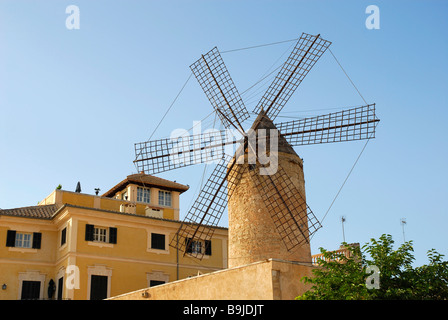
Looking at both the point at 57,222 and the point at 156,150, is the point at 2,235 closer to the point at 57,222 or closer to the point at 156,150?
the point at 57,222

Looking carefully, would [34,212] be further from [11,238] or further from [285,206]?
[285,206]

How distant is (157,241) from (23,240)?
6.48m

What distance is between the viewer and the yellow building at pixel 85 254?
2691cm

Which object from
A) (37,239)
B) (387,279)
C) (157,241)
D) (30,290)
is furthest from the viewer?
(157,241)

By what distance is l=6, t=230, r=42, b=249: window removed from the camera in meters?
27.9

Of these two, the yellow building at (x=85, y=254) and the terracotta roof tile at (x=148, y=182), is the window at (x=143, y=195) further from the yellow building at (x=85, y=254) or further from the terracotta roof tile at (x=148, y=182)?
the yellow building at (x=85, y=254)

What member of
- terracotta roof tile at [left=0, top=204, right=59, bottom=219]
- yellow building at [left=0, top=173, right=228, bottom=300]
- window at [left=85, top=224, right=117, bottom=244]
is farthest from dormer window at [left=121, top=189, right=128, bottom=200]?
window at [left=85, top=224, right=117, bottom=244]

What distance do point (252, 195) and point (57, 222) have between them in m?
12.8

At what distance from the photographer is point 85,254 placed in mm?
27031

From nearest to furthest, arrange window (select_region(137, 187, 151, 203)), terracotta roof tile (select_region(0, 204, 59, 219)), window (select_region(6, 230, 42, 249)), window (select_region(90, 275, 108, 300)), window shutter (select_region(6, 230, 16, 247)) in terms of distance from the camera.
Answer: window (select_region(90, 275, 108, 300)) < window shutter (select_region(6, 230, 16, 247)) < window (select_region(6, 230, 42, 249)) < terracotta roof tile (select_region(0, 204, 59, 219)) < window (select_region(137, 187, 151, 203))

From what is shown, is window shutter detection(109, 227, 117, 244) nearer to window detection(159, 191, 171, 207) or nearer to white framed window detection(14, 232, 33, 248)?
white framed window detection(14, 232, 33, 248)

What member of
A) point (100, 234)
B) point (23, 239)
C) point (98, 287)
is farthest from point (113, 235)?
point (23, 239)

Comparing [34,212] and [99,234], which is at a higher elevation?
[34,212]
